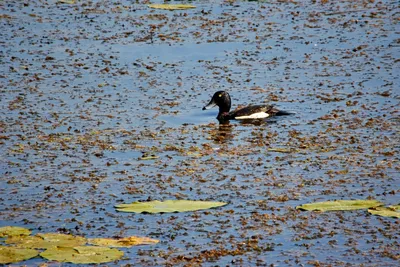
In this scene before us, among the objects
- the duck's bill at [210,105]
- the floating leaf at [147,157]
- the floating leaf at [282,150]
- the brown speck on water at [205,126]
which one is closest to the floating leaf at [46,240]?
A: the brown speck on water at [205,126]

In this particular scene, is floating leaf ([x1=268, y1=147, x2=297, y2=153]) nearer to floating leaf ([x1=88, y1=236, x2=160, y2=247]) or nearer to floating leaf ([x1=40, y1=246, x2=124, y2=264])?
floating leaf ([x1=88, y1=236, x2=160, y2=247])

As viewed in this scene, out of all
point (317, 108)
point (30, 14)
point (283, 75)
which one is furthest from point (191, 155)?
point (30, 14)

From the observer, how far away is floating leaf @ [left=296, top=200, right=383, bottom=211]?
7.84 m

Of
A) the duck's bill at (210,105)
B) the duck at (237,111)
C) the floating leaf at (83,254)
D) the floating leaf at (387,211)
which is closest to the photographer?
the floating leaf at (83,254)

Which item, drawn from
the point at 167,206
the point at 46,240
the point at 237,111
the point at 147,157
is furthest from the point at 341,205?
the point at 237,111

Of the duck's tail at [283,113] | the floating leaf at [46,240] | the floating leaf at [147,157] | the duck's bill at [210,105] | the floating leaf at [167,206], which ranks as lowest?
the floating leaf at [46,240]

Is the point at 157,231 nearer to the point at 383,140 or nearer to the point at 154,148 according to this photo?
the point at 154,148

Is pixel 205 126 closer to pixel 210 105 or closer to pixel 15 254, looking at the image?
pixel 210 105

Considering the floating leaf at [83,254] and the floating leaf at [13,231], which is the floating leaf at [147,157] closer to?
the floating leaf at [13,231]

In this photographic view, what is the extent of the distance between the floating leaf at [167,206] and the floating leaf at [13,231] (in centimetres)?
86

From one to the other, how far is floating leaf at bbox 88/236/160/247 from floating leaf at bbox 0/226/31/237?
0.54 meters

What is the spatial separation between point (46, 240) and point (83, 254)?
1.41ft

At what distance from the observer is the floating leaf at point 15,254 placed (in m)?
6.82

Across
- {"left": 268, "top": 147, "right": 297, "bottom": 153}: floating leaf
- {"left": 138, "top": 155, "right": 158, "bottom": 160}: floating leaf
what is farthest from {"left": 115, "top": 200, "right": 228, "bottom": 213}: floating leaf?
{"left": 268, "top": 147, "right": 297, "bottom": 153}: floating leaf
